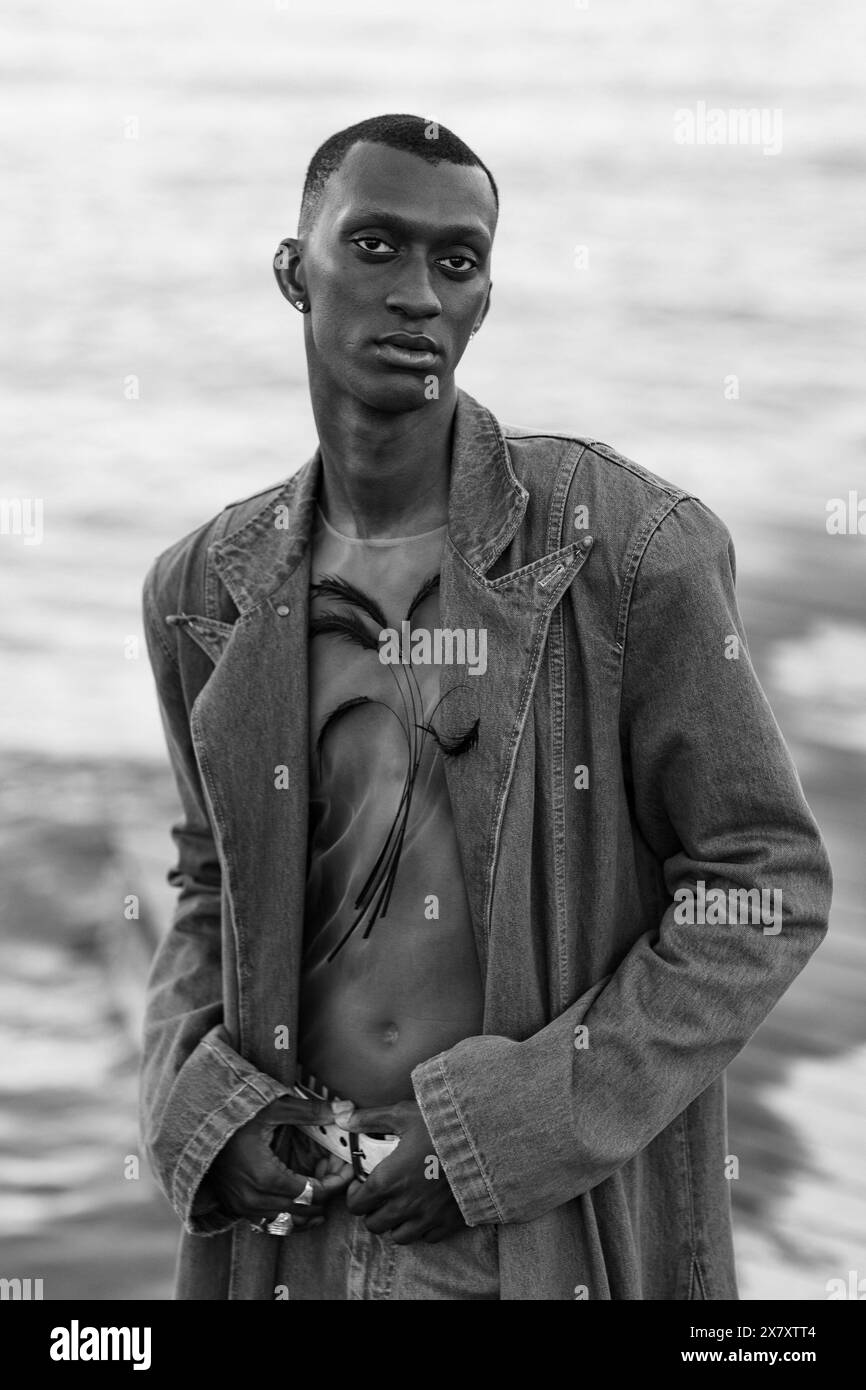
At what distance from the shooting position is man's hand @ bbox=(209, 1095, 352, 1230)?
1502 millimetres

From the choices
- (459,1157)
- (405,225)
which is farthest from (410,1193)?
(405,225)

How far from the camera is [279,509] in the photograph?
64.1 inches

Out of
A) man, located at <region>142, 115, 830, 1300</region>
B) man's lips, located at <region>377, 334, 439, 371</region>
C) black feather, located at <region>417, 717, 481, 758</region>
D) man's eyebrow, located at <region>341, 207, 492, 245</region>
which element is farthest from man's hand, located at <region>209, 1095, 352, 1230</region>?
man's eyebrow, located at <region>341, 207, 492, 245</region>

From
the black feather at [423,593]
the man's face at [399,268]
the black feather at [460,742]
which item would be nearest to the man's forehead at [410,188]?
the man's face at [399,268]

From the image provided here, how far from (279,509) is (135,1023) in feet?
4.69

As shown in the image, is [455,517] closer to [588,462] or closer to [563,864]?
A: [588,462]

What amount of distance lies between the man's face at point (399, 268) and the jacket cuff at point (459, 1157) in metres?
0.62

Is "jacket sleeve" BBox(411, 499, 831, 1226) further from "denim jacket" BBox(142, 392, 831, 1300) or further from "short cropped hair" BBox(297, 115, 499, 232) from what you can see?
"short cropped hair" BBox(297, 115, 499, 232)

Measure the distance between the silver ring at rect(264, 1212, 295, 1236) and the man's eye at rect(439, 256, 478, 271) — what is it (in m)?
0.88

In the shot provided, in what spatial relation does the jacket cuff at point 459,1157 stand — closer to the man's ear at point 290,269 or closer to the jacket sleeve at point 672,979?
the jacket sleeve at point 672,979

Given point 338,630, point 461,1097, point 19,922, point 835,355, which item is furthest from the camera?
point 19,922

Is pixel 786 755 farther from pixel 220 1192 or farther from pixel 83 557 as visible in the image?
pixel 83 557

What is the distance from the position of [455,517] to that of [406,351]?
159mm
